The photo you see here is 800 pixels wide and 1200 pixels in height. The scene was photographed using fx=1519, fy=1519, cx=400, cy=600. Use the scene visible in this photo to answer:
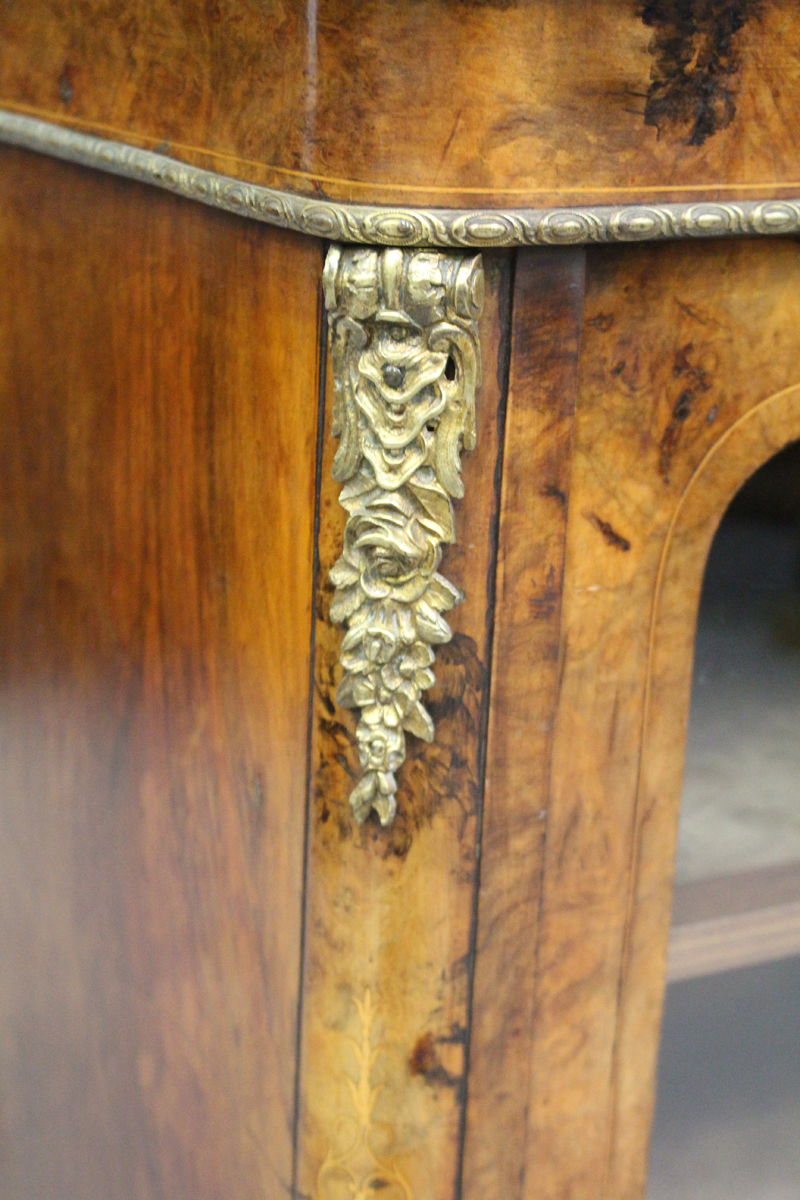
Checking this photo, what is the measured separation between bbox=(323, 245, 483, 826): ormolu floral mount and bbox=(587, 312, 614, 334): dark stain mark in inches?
2.0

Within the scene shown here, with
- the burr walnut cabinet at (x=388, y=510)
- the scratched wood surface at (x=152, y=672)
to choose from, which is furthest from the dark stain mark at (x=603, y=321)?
the scratched wood surface at (x=152, y=672)

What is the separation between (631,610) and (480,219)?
0.18 meters

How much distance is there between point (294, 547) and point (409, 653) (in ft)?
0.21

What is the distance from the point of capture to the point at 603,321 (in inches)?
22.0

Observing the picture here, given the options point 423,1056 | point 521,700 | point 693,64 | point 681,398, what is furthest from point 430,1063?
point 693,64

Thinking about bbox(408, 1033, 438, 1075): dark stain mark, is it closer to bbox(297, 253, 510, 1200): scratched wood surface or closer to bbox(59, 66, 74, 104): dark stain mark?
bbox(297, 253, 510, 1200): scratched wood surface

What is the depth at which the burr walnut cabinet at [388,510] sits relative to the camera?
0.52 meters

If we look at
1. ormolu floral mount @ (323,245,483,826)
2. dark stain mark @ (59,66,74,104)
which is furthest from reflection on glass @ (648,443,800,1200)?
dark stain mark @ (59,66,74,104)

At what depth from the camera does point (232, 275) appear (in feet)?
1.95

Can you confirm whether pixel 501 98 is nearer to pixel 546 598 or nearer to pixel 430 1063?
pixel 546 598

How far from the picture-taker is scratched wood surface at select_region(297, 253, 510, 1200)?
22.6 inches

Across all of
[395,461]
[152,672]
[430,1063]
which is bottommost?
[430,1063]

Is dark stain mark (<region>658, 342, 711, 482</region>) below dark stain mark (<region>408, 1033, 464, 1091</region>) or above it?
above

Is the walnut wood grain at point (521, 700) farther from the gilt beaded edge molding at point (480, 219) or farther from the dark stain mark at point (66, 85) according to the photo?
the dark stain mark at point (66, 85)
